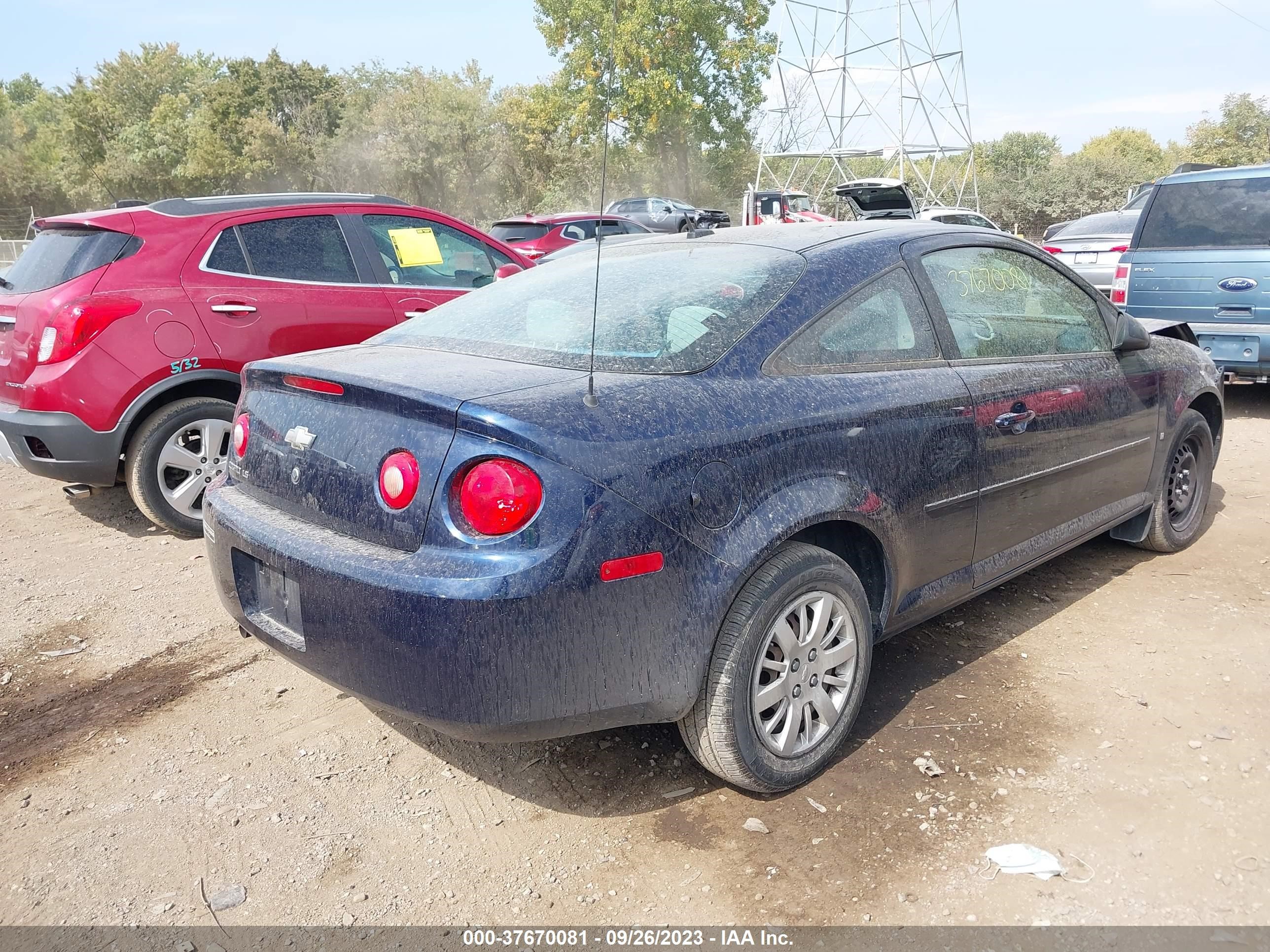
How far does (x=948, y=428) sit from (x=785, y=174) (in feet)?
158

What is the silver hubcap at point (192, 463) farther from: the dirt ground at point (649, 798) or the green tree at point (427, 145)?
the green tree at point (427, 145)

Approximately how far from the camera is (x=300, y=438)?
8.74 ft

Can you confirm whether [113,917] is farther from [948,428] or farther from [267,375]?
[948,428]

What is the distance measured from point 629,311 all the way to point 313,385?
0.93 metres

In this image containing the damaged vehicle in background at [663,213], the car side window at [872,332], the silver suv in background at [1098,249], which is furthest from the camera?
the damaged vehicle in background at [663,213]

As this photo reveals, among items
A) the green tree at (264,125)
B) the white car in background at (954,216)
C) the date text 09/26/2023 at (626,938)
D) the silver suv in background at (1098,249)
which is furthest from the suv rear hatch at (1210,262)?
the green tree at (264,125)

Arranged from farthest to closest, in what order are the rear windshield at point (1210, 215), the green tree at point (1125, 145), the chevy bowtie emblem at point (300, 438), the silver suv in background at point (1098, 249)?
the green tree at point (1125, 145) < the silver suv in background at point (1098, 249) < the rear windshield at point (1210, 215) < the chevy bowtie emblem at point (300, 438)

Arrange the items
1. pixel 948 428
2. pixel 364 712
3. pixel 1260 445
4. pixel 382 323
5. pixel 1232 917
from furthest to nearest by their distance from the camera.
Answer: pixel 1260 445 → pixel 382 323 → pixel 364 712 → pixel 948 428 → pixel 1232 917

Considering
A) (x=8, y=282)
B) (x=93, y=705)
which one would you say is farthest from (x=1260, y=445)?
(x=8, y=282)

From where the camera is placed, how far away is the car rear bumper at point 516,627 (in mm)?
2205

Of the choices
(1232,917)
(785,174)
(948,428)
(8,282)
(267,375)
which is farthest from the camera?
(785,174)

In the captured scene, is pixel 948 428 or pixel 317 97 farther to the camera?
pixel 317 97

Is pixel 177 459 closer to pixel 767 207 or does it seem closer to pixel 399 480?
pixel 399 480

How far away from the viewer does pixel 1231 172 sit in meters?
7.52
